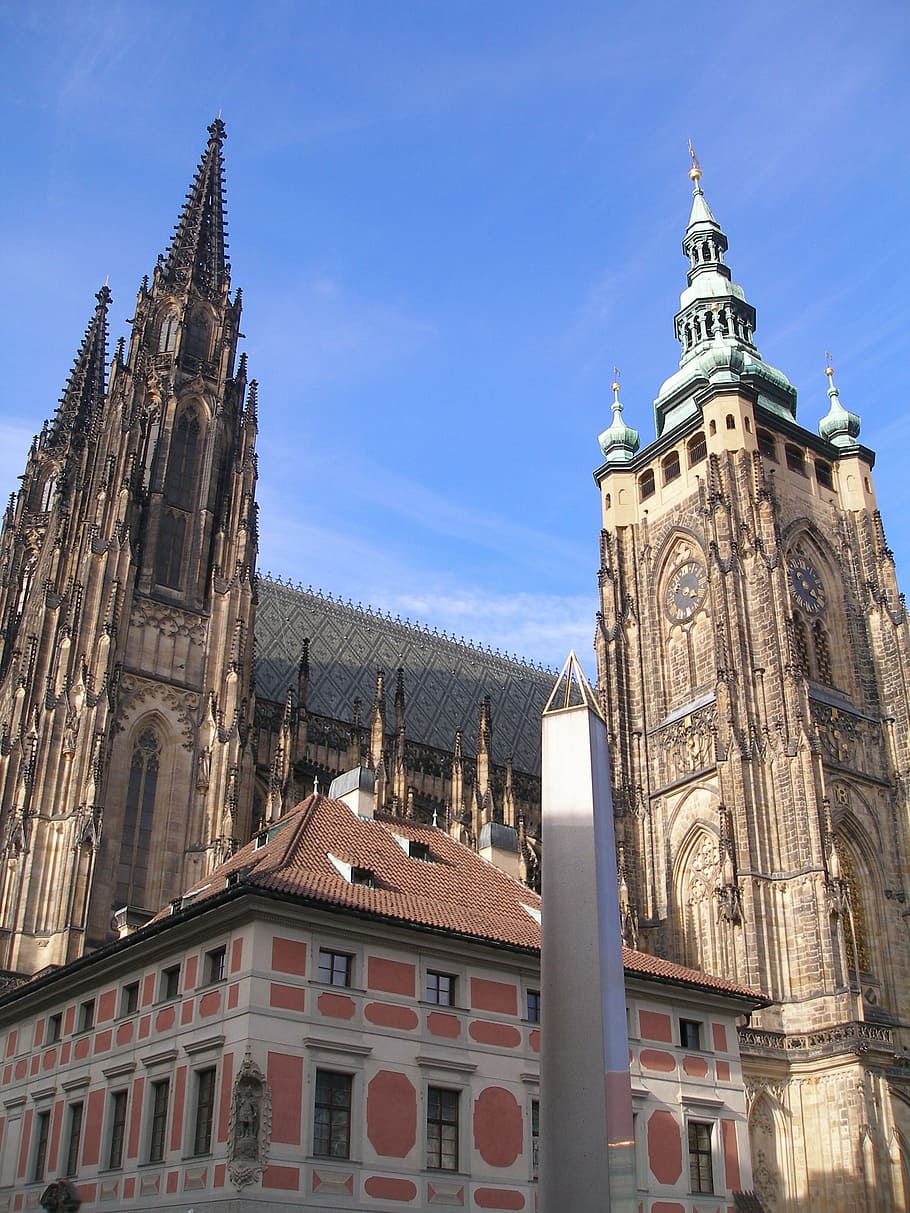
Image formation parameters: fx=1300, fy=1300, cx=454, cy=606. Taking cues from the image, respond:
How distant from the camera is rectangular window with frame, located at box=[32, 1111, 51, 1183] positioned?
24688mm

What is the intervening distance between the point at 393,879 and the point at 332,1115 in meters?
5.35

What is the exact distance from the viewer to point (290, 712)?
136 ft

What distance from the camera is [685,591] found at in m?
49.0

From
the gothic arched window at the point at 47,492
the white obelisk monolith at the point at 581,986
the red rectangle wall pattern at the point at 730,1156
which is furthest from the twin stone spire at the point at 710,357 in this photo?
the white obelisk monolith at the point at 581,986

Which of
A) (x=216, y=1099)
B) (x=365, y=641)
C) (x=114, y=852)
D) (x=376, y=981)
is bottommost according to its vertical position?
(x=216, y=1099)

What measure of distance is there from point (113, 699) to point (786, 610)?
72.8ft

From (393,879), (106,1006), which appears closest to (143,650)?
(106,1006)

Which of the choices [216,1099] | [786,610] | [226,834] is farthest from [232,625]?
[216,1099]

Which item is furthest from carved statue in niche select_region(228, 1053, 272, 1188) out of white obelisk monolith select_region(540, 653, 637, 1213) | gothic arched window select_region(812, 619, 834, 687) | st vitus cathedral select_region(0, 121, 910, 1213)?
gothic arched window select_region(812, 619, 834, 687)

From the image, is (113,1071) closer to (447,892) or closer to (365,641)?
(447,892)

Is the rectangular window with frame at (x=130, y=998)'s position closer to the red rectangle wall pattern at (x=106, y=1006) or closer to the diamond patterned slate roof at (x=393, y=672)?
the red rectangle wall pattern at (x=106, y=1006)

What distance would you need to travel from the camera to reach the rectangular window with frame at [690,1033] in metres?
27.0

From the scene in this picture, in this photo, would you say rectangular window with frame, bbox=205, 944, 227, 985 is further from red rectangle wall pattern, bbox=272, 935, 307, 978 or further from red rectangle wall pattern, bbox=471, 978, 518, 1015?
red rectangle wall pattern, bbox=471, 978, 518, 1015

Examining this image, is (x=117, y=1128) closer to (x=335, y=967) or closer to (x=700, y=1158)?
(x=335, y=967)
